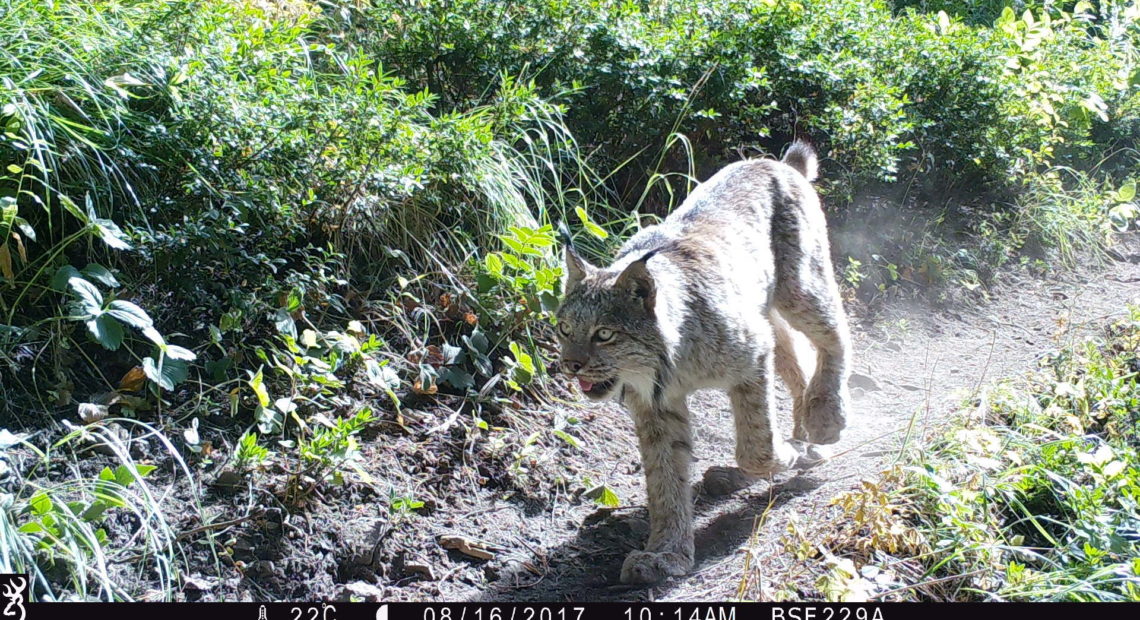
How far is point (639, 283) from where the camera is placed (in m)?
4.50

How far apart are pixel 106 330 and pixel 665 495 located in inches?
92.6

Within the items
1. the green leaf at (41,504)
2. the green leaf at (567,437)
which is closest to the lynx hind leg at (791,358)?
the green leaf at (567,437)

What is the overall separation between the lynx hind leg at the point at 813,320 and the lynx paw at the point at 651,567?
148cm

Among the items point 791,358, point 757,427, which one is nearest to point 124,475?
point 757,427

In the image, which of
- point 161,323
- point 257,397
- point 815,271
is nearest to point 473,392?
point 257,397

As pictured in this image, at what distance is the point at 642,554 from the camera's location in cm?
433

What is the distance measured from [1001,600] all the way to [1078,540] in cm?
54

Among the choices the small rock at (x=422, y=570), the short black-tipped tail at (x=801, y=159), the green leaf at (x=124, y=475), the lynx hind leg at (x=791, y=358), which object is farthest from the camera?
the short black-tipped tail at (x=801, y=159)

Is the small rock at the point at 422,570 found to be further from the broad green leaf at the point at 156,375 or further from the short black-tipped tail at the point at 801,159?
the short black-tipped tail at the point at 801,159

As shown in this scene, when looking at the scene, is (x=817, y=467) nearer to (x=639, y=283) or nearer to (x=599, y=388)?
(x=599, y=388)

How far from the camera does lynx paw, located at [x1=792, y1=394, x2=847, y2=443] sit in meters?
5.48

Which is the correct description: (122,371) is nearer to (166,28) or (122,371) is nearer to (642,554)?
(166,28)

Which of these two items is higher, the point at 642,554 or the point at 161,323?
the point at 161,323

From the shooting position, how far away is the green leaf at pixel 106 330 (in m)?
3.96
